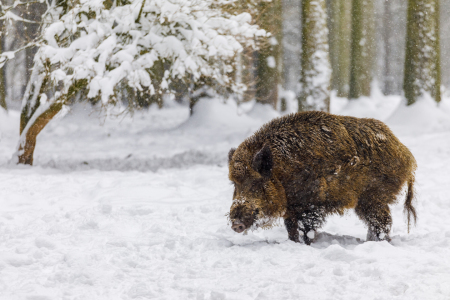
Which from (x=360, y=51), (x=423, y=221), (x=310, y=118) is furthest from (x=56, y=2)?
(x=360, y=51)

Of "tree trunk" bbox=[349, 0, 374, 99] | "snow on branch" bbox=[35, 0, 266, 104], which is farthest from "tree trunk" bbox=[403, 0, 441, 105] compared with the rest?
"snow on branch" bbox=[35, 0, 266, 104]

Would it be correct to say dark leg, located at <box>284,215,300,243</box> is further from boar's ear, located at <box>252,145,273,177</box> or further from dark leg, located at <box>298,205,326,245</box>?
boar's ear, located at <box>252,145,273,177</box>

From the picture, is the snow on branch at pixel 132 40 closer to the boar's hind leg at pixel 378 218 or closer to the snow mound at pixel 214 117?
the boar's hind leg at pixel 378 218

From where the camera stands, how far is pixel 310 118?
454cm

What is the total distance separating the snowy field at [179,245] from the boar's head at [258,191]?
305mm

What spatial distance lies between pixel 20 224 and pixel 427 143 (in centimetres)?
907

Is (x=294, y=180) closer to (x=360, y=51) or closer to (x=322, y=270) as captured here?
(x=322, y=270)

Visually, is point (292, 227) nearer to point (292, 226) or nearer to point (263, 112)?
point (292, 226)

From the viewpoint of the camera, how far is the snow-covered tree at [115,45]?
23.7ft

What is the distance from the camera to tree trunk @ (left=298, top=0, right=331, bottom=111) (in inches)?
458

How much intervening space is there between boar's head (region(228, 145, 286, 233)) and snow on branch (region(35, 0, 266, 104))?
3749 mm

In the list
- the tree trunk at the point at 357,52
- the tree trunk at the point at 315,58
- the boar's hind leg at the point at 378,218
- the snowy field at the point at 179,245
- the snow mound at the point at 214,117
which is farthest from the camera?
the tree trunk at the point at 357,52

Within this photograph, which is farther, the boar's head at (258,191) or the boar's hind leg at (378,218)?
the boar's hind leg at (378,218)

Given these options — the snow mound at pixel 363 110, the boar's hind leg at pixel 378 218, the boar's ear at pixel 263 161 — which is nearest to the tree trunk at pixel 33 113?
the boar's ear at pixel 263 161
